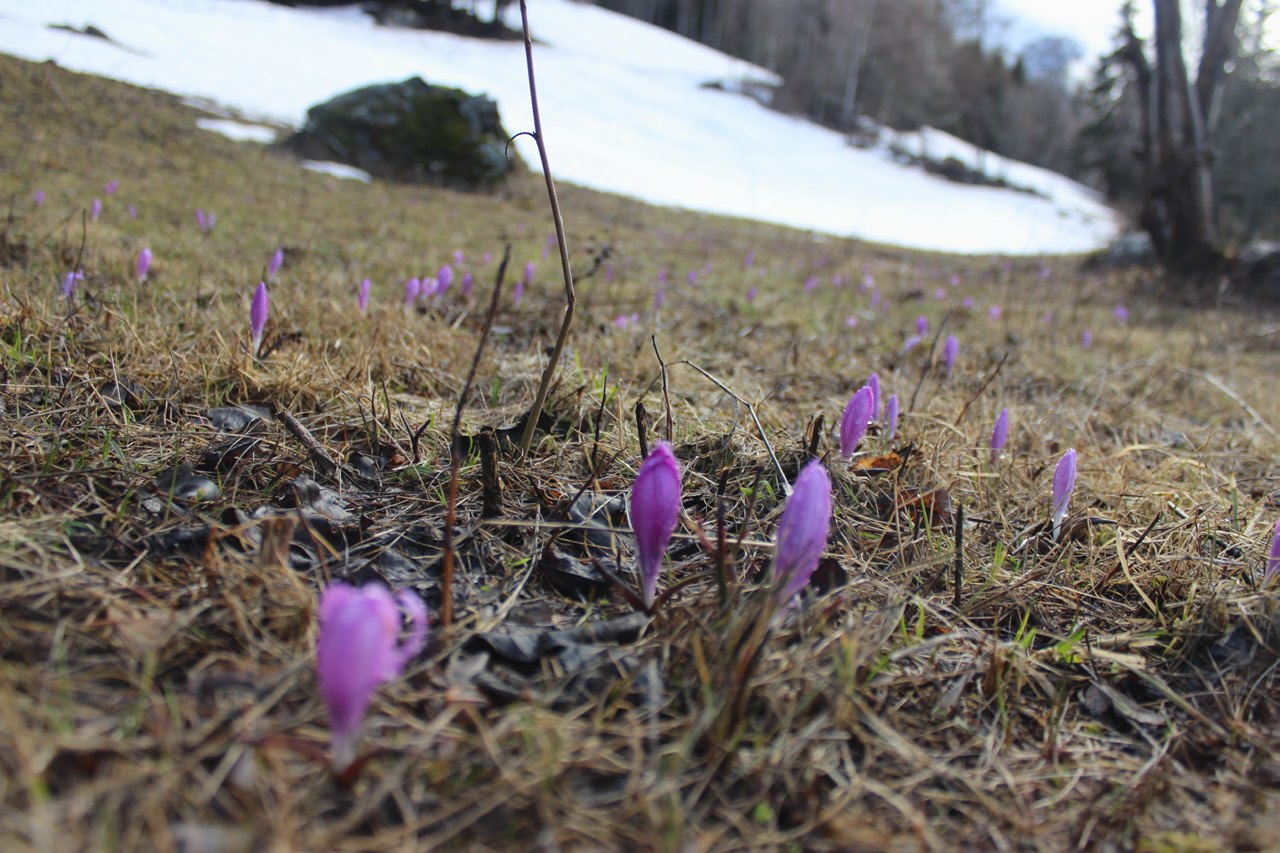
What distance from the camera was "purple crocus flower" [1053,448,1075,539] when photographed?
1433 mm

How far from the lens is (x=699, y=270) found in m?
6.46

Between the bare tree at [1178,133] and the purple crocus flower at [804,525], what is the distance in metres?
9.57

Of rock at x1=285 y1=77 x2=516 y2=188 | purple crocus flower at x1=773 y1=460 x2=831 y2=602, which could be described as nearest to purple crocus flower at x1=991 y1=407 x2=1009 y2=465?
purple crocus flower at x1=773 y1=460 x2=831 y2=602

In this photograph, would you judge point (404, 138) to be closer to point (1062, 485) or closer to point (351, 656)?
point (1062, 485)

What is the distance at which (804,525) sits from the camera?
958mm

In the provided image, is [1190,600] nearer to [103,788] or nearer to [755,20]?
[103,788]

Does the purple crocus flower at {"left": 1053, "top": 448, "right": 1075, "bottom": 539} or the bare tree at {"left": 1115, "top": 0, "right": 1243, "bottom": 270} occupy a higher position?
the bare tree at {"left": 1115, "top": 0, "right": 1243, "bottom": 270}

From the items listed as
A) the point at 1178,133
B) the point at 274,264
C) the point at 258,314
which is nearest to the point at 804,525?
the point at 258,314

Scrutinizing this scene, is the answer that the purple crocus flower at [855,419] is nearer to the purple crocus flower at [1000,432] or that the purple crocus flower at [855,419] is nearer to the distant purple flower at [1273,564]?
the purple crocus flower at [1000,432]

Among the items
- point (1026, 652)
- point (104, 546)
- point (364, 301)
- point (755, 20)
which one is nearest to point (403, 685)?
point (104, 546)

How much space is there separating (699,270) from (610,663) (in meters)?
5.81

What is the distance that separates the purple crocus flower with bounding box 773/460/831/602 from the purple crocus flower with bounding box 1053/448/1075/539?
738 millimetres

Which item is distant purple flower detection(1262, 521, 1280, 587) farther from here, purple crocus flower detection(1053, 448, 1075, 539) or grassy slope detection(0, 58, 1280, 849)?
purple crocus flower detection(1053, 448, 1075, 539)

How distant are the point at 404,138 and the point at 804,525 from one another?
43.2 feet
